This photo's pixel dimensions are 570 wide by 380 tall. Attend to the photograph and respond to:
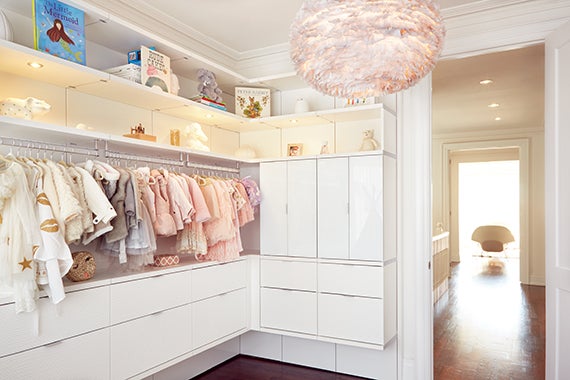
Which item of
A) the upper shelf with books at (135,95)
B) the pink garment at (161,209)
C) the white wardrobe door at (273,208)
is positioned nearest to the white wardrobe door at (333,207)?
the white wardrobe door at (273,208)

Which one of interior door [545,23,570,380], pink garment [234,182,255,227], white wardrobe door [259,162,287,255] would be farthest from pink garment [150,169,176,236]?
interior door [545,23,570,380]

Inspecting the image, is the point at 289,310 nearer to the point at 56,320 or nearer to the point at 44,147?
the point at 56,320

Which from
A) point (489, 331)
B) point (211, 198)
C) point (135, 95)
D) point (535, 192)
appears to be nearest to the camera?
point (135, 95)

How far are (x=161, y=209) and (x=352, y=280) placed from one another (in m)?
1.41

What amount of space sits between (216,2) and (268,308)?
2.28 meters

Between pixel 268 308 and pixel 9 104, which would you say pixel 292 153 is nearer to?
pixel 268 308

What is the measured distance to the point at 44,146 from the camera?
7.59 feet

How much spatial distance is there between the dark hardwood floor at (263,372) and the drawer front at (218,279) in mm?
707

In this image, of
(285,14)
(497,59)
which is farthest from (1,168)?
(497,59)

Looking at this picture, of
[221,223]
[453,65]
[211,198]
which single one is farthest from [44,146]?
[453,65]

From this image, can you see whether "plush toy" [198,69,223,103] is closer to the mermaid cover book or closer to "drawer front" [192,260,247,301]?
the mermaid cover book

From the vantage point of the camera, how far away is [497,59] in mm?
3967

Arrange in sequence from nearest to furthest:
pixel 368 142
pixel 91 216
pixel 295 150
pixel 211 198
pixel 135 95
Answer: pixel 91 216 → pixel 135 95 → pixel 211 198 → pixel 368 142 → pixel 295 150

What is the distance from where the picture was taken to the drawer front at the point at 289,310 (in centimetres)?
315
